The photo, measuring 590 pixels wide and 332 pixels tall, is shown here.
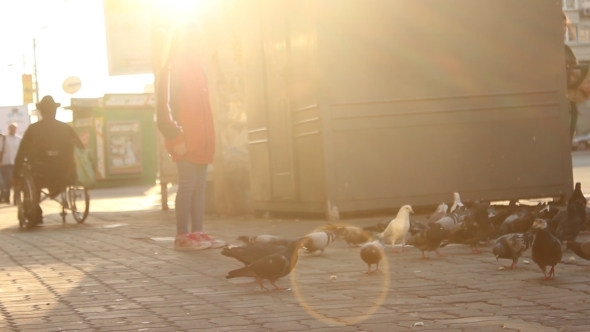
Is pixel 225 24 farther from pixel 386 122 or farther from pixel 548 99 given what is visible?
pixel 548 99

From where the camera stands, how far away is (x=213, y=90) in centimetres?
1708

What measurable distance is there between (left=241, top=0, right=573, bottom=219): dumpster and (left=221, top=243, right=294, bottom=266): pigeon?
5.77 metres

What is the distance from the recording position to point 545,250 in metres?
7.27

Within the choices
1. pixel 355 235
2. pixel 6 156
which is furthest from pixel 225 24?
pixel 6 156

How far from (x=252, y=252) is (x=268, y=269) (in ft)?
1.33

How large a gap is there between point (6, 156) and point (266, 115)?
52.5 ft

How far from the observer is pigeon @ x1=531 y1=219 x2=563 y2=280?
7.21 m

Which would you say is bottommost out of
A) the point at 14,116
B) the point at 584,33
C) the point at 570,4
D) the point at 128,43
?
the point at 128,43

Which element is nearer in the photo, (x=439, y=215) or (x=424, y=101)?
(x=439, y=215)

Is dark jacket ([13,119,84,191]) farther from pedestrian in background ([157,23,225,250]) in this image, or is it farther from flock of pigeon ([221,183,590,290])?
flock of pigeon ([221,183,590,290])

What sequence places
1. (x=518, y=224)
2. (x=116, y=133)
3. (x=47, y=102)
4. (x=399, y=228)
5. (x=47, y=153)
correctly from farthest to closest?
(x=116, y=133), (x=47, y=102), (x=47, y=153), (x=399, y=228), (x=518, y=224)

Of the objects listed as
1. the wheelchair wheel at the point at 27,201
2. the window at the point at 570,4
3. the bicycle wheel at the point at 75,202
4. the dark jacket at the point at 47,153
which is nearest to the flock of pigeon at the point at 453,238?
the wheelchair wheel at the point at 27,201

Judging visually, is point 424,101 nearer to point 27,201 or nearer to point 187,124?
point 187,124

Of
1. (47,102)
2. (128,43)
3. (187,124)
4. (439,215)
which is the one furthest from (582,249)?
(128,43)
